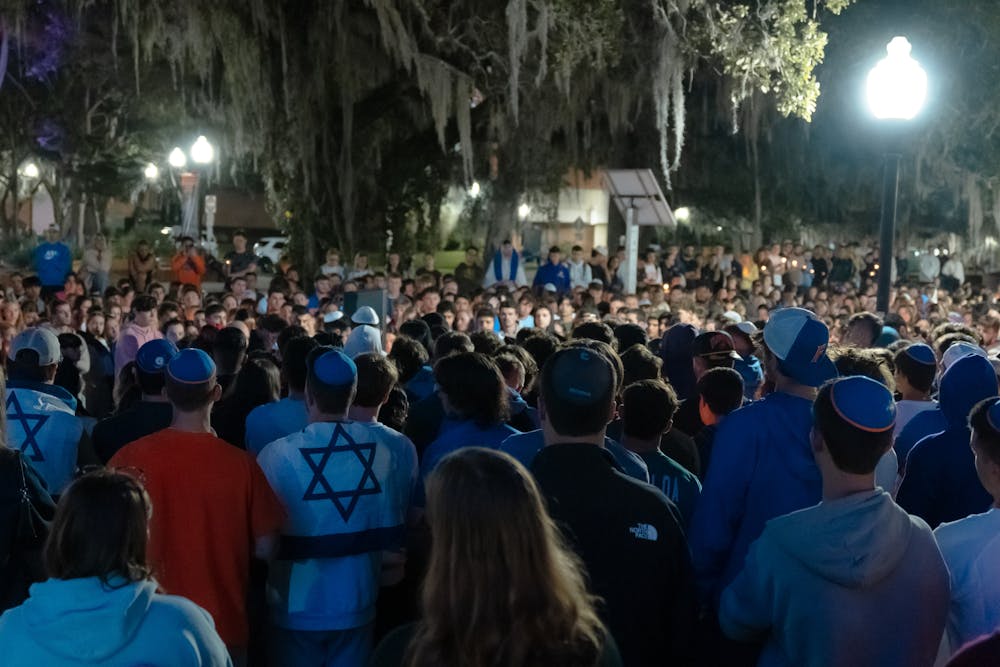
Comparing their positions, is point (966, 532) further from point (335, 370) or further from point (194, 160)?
point (194, 160)

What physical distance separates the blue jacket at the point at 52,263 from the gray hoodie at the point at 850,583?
1522cm

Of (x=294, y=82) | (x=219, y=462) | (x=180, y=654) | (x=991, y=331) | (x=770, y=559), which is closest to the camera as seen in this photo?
(x=180, y=654)

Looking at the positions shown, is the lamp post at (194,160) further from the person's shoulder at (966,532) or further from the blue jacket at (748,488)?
the person's shoulder at (966,532)

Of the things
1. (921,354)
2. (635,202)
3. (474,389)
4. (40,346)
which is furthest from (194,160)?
(474,389)

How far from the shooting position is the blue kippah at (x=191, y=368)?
4.47 m

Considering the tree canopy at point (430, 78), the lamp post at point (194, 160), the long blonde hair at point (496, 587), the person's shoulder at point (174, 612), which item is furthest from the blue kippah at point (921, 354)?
the lamp post at point (194, 160)

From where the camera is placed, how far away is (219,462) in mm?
4309

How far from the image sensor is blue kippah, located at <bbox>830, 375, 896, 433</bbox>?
3412 millimetres

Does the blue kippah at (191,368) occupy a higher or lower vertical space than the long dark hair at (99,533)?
higher

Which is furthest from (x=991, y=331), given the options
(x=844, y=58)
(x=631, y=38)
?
(x=844, y=58)

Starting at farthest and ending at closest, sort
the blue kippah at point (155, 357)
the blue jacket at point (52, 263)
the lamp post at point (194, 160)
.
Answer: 1. the lamp post at point (194, 160)
2. the blue jacket at point (52, 263)
3. the blue kippah at point (155, 357)

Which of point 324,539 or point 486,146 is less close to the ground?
point 486,146

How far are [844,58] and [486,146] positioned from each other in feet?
22.3

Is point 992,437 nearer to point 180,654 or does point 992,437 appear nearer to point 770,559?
point 770,559
